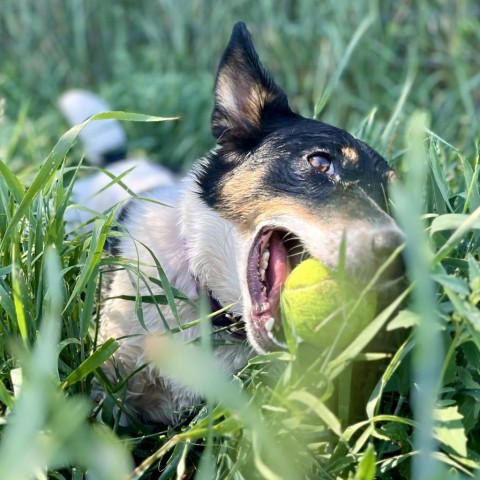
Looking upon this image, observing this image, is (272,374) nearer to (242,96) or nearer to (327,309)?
(327,309)

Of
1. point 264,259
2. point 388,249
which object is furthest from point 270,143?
point 388,249

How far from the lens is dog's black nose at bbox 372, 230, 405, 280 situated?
6.06 ft

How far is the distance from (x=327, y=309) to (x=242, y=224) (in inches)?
25.1

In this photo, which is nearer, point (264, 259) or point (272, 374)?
point (272, 374)

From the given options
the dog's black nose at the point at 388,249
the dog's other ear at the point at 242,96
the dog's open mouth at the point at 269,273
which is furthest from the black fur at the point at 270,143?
the dog's black nose at the point at 388,249

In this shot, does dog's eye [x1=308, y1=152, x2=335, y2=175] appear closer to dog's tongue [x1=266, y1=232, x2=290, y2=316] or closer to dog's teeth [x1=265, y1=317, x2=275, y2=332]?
dog's tongue [x1=266, y1=232, x2=290, y2=316]

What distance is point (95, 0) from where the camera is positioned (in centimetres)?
598

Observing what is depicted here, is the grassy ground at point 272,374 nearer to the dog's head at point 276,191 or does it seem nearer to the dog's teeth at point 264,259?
the dog's head at point 276,191

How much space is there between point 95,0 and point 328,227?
14.8ft

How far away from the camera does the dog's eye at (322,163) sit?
2.34 metres

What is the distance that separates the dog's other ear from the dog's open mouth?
505 millimetres

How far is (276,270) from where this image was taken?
2.22 metres

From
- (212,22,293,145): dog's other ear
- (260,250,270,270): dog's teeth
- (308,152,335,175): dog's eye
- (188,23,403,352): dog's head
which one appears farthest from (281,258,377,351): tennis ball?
(212,22,293,145): dog's other ear

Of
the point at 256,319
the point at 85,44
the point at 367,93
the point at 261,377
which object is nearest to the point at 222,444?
the point at 261,377
